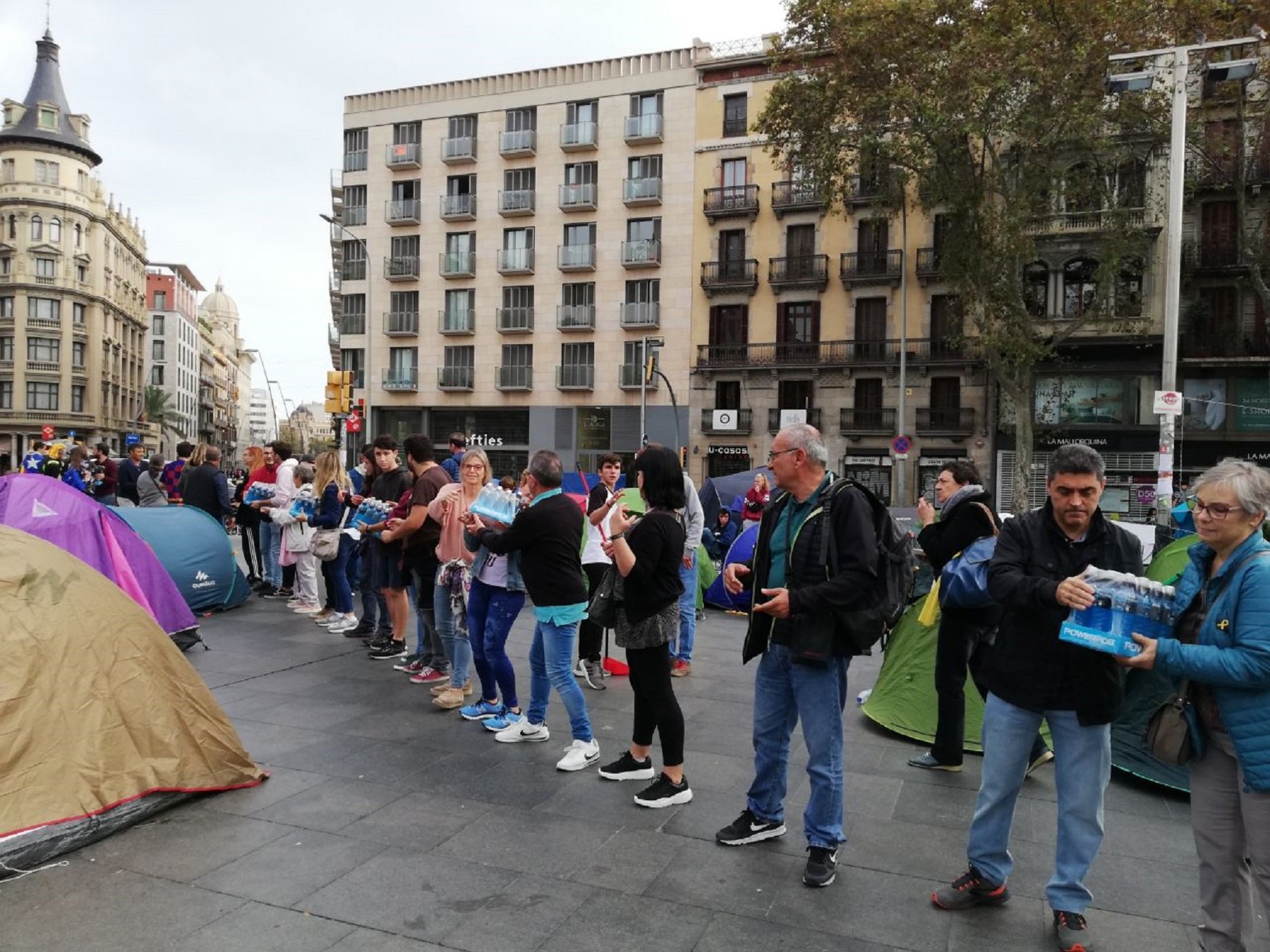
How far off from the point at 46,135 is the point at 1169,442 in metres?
77.8

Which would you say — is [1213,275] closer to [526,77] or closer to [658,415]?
[658,415]

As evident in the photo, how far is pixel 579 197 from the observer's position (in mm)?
38469

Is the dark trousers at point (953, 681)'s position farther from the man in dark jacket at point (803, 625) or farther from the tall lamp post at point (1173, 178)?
the tall lamp post at point (1173, 178)

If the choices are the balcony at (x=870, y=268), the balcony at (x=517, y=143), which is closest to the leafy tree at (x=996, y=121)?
the balcony at (x=870, y=268)

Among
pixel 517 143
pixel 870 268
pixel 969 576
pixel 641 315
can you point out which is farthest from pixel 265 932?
pixel 517 143

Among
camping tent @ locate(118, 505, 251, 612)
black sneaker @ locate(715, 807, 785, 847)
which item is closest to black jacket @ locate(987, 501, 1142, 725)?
black sneaker @ locate(715, 807, 785, 847)

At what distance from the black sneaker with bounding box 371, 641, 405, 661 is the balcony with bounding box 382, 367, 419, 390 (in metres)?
34.2

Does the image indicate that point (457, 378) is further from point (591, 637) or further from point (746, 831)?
point (746, 831)

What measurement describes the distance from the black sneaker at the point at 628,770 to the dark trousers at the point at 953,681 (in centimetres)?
176

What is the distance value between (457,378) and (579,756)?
3631 centimetres

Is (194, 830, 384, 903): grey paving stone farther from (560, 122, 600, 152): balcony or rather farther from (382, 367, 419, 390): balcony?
(382, 367, 419, 390): balcony

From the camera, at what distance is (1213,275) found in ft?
98.3

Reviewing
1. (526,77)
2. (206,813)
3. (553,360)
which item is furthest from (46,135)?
(206,813)

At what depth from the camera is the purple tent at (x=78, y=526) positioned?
6.60 m
